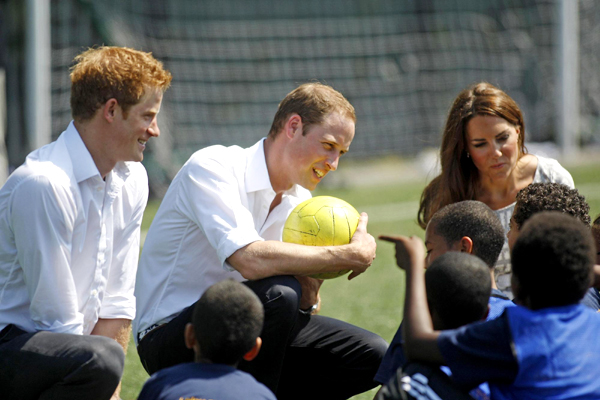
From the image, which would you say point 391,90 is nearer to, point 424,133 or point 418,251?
point 424,133

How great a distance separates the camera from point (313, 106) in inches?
149

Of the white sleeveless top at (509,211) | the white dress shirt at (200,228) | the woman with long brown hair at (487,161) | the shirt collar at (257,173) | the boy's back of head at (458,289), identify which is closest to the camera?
the boy's back of head at (458,289)

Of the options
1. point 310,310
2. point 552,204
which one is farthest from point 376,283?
point 552,204

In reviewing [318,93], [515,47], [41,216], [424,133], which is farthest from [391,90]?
[41,216]

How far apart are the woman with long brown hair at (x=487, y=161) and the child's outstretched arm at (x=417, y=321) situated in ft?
5.93

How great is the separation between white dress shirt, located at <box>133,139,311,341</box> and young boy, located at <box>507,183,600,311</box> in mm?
1313

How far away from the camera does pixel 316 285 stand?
3963 millimetres

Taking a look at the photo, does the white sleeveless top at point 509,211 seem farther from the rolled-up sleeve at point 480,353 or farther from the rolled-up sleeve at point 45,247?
the rolled-up sleeve at point 45,247

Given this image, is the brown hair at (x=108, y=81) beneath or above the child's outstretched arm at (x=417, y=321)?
above

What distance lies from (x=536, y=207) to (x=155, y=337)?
2.00 meters

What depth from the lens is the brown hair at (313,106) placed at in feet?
12.4

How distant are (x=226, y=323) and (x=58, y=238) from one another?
38.4 inches

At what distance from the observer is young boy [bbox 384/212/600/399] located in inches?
92.7

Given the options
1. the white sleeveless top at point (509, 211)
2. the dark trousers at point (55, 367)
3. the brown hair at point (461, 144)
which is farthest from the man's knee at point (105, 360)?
the white sleeveless top at point (509, 211)
